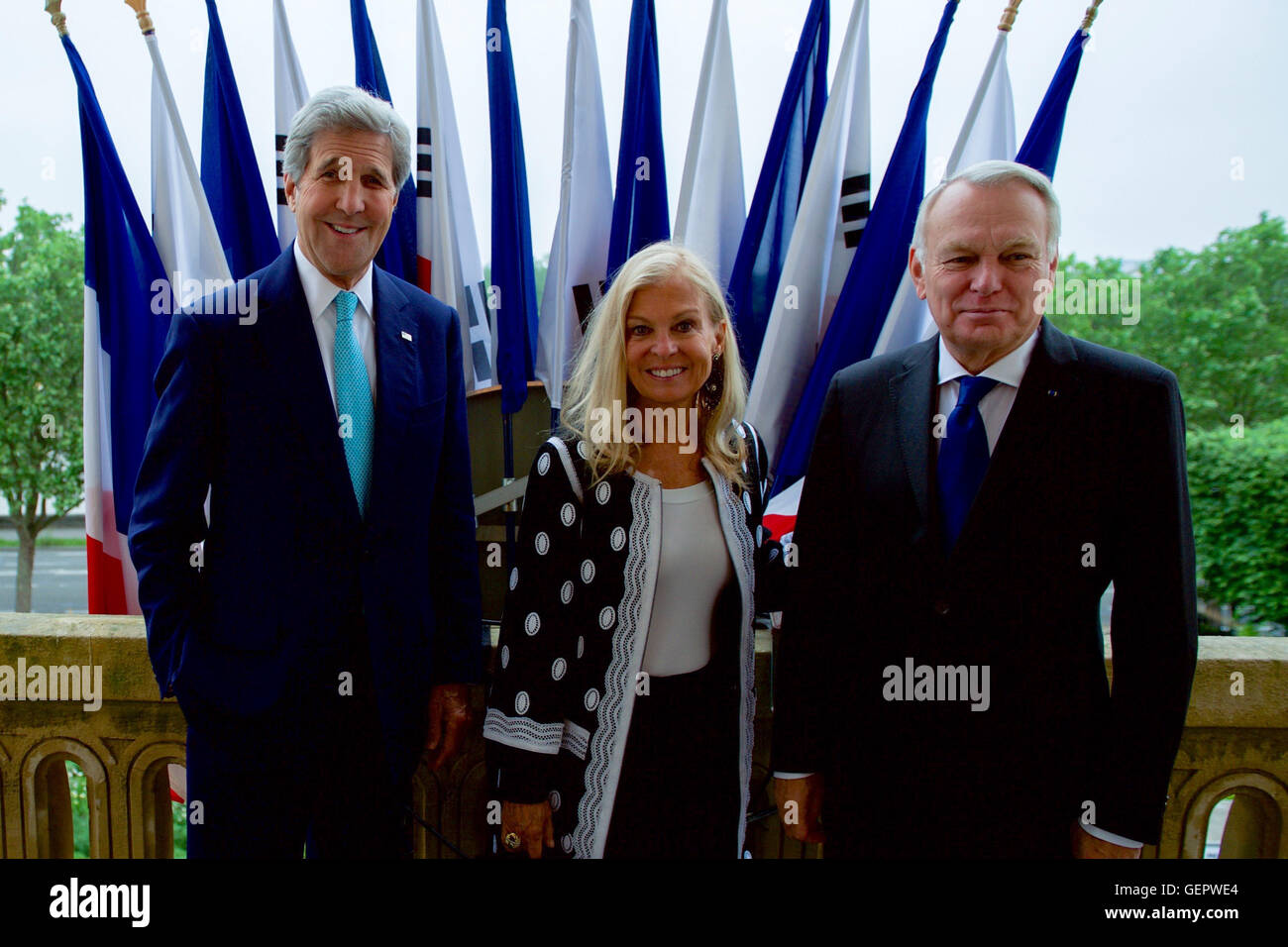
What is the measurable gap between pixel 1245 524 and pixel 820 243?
8553mm

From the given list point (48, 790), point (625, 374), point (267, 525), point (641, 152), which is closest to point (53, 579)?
point (48, 790)

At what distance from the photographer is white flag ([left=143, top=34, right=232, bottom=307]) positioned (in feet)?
11.4

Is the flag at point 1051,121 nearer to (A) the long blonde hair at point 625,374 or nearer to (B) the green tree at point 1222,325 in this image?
(A) the long blonde hair at point 625,374

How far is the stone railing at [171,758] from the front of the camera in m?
2.42

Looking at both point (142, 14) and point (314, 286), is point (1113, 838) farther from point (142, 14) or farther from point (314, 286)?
point (142, 14)

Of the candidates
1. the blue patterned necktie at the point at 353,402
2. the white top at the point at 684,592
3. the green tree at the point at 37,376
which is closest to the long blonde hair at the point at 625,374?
the white top at the point at 684,592

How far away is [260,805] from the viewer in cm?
198

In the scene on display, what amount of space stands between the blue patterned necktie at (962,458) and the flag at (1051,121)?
6.34 feet

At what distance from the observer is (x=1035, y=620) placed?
189 centimetres

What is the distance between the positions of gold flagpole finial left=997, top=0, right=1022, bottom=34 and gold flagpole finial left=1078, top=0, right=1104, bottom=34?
10.2 inches

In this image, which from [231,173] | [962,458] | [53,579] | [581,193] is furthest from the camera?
[53,579]

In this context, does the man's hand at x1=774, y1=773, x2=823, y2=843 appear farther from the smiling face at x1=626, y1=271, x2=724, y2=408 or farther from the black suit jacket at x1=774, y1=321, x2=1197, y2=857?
the smiling face at x1=626, y1=271, x2=724, y2=408

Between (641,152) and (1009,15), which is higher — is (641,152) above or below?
below

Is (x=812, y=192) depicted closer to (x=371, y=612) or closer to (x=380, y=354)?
(x=380, y=354)
